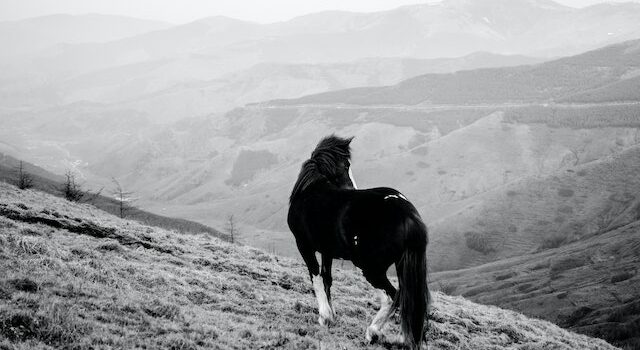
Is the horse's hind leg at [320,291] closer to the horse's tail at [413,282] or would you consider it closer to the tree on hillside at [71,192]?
the horse's tail at [413,282]

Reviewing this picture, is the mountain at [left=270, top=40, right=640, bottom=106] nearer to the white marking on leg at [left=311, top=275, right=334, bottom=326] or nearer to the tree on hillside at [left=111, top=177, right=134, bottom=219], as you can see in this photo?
the tree on hillside at [left=111, top=177, right=134, bottom=219]

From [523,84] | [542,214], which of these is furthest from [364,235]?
[523,84]

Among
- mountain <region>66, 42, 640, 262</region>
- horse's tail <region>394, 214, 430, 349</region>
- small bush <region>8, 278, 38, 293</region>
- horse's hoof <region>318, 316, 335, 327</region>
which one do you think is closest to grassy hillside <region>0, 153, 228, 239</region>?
mountain <region>66, 42, 640, 262</region>

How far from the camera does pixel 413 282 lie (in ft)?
23.1

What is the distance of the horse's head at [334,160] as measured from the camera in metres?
8.85

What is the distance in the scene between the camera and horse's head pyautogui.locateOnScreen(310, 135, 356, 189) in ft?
29.0

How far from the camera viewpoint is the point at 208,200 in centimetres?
12131

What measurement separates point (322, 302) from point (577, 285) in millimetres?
30955

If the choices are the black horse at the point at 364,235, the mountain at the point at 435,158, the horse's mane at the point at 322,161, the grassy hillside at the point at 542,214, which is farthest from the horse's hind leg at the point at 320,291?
the mountain at the point at 435,158

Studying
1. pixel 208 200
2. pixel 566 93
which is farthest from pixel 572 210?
pixel 208 200

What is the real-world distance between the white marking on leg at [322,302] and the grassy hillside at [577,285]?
14.9m

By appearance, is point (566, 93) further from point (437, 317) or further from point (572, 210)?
point (437, 317)

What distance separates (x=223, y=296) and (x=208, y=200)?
114m

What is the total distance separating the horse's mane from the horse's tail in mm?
2257
